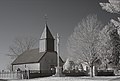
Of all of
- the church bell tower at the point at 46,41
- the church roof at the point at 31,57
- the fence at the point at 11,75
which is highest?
the church bell tower at the point at 46,41

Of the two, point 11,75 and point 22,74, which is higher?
point 22,74

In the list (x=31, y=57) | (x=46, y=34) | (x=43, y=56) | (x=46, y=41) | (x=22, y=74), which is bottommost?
(x=22, y=74)

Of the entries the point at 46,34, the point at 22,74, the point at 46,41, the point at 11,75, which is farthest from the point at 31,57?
the point at 22,74

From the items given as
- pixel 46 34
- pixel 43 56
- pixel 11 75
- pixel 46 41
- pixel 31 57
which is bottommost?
pixel 11 75

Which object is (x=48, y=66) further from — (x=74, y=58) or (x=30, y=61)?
(x=74, y=58)

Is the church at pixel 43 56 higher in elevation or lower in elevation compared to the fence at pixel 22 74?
higher

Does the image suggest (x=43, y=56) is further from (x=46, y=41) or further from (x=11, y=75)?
(x=11, y=75)

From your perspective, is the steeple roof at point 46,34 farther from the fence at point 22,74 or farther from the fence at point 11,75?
the fence at point 11,75

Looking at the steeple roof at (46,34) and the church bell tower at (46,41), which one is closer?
the church bell tower at (46,41)

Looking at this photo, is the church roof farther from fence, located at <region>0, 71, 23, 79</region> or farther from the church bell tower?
fence, located at <region>0, 71, 23, 79</region>

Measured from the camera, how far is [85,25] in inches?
2064

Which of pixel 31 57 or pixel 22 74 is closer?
pixel 22 74

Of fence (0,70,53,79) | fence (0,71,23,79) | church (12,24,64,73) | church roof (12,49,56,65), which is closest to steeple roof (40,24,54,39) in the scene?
church (12,24,64,73)

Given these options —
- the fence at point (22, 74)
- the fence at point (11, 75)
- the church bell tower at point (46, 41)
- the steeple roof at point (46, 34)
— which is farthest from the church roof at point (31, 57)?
the fence at point (11, 75)
